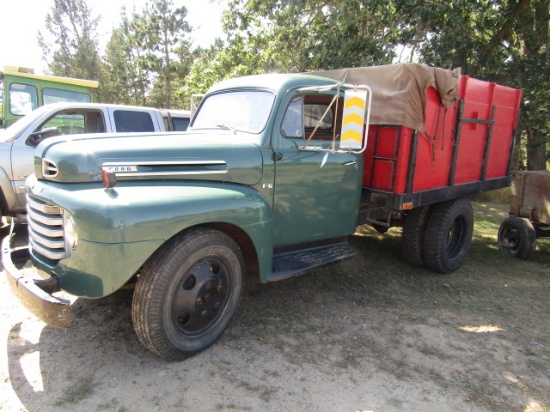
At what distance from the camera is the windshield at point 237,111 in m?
3.49

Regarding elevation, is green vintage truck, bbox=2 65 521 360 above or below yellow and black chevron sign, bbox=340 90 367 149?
below

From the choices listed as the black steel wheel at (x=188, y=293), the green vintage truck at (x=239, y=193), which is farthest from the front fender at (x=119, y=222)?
the black steel wheel at (x=188, y=293)

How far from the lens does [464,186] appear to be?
491cm

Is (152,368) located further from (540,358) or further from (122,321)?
(540,358)

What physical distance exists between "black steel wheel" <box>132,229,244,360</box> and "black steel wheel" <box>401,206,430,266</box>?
269cm

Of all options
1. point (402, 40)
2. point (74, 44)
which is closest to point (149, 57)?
point (74, 44)

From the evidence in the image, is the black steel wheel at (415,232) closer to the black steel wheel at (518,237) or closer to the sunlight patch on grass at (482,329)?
the sunlight patch on grass at (482,329)

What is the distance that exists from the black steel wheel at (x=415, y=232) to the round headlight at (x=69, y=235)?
3.80 m

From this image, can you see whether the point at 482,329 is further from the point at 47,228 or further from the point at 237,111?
the point at 47,228

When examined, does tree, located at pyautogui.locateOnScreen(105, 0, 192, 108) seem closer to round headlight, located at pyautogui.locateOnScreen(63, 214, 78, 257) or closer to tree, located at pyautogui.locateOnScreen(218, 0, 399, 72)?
tree, located at pyautogui.locateOnScreen(218, 0, 399, 72)

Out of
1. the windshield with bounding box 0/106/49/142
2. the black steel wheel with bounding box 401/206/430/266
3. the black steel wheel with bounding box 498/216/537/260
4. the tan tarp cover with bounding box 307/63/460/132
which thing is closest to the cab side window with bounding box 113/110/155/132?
the windshield with bounding box 0/106/49/142

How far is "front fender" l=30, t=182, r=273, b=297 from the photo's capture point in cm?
236

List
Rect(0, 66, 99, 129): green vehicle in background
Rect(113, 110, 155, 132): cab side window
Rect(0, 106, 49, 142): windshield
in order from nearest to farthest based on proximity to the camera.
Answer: Rect(0, 106, 49, 142): windshield, Rect(113, 110, 155, 132): cab side window, Rect(0, 66, 99, 129): green vehicle in background

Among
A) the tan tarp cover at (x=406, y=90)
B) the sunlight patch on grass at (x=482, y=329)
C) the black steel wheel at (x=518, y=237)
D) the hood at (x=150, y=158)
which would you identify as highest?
the tan tarp cover at (x=406, y=90)
